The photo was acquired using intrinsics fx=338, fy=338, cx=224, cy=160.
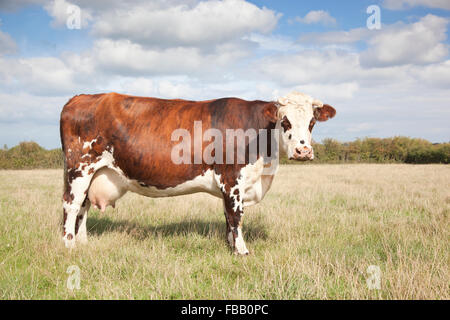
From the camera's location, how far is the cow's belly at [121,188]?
527cm

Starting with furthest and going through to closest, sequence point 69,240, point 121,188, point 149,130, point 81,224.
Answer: point 81,224
point 121,188
point 69,240
point 149,130

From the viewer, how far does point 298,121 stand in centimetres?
455

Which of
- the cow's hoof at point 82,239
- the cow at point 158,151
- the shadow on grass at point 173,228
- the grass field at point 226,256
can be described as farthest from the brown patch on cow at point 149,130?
the shadow on grass at point 173,228

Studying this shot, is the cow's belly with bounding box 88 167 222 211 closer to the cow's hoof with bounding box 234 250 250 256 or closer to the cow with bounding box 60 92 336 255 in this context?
the cow with bounding box 60 92 336 255

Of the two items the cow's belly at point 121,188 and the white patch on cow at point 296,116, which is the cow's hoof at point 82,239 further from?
the white patch on cow at point 296,116

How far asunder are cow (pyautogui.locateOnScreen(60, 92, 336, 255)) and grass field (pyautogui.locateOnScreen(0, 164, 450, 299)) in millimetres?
610

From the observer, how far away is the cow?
514 cm

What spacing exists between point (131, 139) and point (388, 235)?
4.72 m

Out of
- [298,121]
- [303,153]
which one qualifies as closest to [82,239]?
[303,153]

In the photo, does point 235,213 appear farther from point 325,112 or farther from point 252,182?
point 325,112

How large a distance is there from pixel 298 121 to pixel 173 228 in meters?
3.50

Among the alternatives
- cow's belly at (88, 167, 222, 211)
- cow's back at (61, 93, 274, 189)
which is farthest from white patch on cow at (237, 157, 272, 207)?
cow's back at (61, 93, 274, 189)
